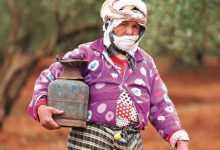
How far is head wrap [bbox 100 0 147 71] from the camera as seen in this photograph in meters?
4.74

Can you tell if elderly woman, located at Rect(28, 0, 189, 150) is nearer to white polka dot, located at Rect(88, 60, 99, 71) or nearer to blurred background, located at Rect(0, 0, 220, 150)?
white polka dot, located at Rect(88, 60, 99, 71)

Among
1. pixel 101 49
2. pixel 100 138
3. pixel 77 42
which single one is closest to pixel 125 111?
pixel 100 138

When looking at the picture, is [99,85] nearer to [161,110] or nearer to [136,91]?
[136,91]

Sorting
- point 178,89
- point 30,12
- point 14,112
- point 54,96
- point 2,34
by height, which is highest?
point 54,96

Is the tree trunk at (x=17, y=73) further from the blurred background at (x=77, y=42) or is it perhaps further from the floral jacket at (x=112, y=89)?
the floral jacket at (x=112, y=89)

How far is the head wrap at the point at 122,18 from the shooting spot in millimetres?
4742

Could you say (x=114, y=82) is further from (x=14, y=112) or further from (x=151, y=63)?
(x=14, y=112)

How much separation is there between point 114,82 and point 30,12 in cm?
1258

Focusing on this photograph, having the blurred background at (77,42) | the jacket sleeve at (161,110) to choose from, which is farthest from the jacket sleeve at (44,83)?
the blurred background at (77,42)

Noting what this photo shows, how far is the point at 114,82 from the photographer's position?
15.4 feet

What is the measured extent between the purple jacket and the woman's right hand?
0.25 ft

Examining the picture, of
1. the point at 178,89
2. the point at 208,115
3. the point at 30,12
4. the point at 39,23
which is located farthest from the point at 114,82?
the point at 178,89

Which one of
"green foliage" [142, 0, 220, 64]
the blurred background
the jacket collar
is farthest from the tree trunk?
the jacket collar

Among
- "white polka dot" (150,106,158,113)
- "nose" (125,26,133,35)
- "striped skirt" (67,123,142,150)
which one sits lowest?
"striped skirt" (67,123,142,150)
